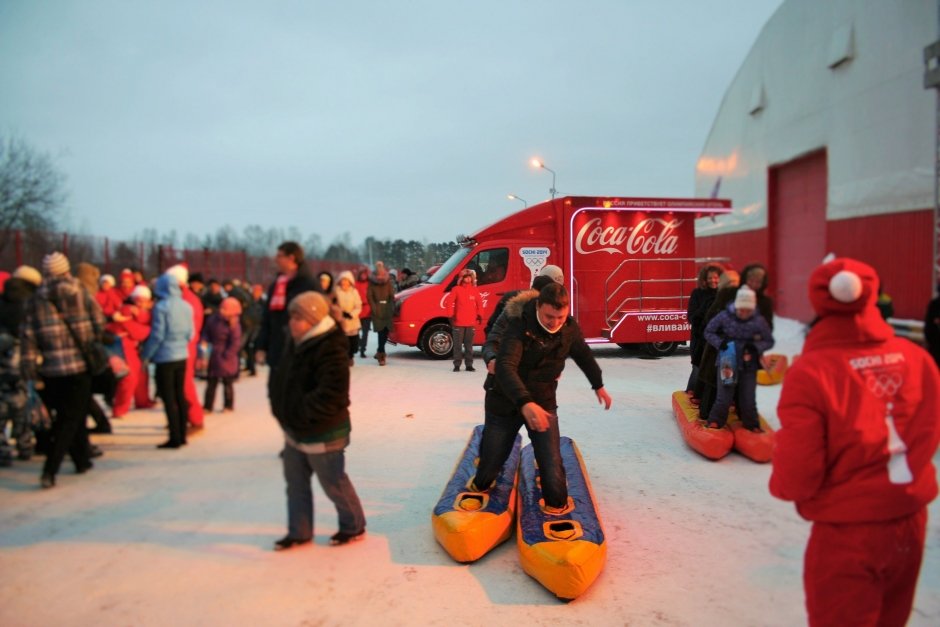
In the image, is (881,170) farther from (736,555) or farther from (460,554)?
(460,554)

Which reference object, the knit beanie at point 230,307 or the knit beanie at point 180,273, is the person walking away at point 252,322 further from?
the knit beanie at point 180,273

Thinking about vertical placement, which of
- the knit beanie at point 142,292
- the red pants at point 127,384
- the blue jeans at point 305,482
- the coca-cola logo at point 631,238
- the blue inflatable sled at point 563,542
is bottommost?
the blue inflatable sled at point 563,542

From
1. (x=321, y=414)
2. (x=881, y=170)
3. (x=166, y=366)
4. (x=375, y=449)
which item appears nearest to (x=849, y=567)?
(x=321, y=414)

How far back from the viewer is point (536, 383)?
13.1ft

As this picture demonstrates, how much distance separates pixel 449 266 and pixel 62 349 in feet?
32.1

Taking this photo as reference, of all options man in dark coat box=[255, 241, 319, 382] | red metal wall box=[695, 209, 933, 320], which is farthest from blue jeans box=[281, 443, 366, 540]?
red metal wall box=[695, 209, 933, 320]

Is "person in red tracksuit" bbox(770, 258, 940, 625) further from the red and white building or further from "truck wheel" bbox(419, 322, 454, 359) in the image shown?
the red and white building

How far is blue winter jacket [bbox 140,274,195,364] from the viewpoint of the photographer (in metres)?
1.64

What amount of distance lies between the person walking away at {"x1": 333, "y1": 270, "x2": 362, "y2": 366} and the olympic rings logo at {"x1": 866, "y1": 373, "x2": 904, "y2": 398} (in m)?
1.81

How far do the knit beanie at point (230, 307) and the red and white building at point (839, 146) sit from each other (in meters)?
13.8

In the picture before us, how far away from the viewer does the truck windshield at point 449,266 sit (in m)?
11.7

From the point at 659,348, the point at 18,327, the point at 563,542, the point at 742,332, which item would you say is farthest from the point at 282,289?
the point at 659,348

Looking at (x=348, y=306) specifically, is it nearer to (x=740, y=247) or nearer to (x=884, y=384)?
(x=884, y=384)

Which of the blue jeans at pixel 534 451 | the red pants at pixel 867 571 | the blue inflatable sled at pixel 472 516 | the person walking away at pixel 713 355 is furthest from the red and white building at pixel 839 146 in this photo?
the red pants at pixel 867 571
